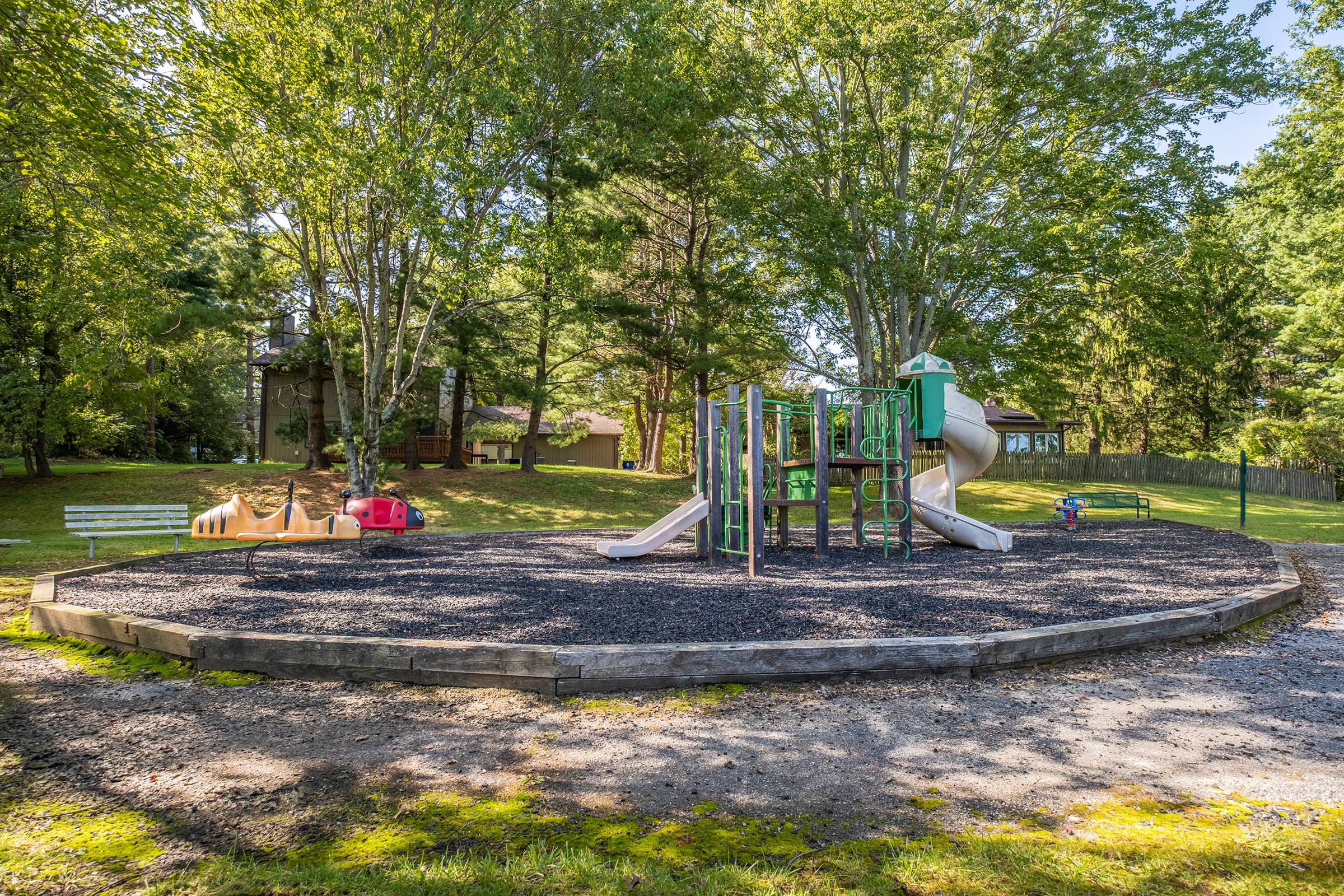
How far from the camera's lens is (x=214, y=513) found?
8461mm

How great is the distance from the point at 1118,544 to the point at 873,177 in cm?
1440

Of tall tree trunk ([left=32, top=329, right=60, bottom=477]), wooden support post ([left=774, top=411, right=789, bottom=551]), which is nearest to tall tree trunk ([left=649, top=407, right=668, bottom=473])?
wooden support post ([left=774, top=411, right=789, bottom=551])

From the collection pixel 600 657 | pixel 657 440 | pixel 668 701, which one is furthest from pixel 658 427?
pixel 668 701

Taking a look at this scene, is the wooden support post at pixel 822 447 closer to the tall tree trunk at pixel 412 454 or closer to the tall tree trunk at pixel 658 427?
the tall tree trunk at pixel 412 454

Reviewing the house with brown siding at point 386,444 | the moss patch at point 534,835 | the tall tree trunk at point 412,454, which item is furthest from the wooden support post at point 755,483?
the tall tree trunk at point 412,454

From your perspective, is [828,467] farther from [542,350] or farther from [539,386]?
[542,350]

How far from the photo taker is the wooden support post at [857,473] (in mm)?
12008

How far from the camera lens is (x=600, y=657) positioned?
15.2 feet

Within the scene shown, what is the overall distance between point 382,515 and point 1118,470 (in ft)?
104

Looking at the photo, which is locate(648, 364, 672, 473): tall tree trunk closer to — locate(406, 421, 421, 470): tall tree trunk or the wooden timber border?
locate(406, 421, 421, 470): tall tree trunk

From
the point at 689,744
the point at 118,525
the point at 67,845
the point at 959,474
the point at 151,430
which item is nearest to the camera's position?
the point at 67,845

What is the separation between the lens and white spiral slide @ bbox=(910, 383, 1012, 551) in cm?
1224

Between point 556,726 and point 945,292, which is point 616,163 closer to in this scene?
point 945,292

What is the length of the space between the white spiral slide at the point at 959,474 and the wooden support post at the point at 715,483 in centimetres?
386
